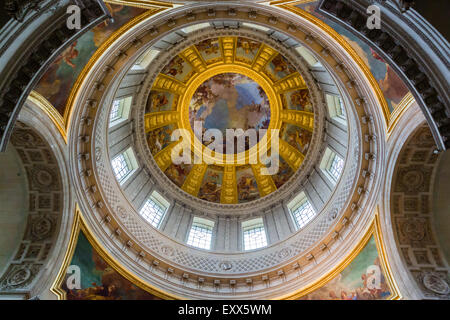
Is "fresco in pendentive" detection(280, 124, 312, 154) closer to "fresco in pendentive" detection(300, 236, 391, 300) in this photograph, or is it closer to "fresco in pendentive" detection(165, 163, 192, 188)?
"fresco in pendentive" detection(165, 163, 192, 188)

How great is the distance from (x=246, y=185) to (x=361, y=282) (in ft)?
41.3

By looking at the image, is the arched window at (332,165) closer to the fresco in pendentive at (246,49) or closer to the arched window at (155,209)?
the fresco in pendentive at (246,49)

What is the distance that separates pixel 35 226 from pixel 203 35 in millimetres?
12439

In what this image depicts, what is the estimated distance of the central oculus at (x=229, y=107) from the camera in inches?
1032

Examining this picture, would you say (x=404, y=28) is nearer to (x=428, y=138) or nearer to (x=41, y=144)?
(x=428, y=138)

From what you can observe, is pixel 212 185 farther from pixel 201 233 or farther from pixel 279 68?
pixel 279 68

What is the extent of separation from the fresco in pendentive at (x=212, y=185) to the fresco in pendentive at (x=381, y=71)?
1498 centimetres

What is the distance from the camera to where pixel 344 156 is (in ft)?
56.2

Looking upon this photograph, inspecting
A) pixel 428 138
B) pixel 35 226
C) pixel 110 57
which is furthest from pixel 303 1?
pixel 35 226

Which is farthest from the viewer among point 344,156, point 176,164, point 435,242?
point 176,164

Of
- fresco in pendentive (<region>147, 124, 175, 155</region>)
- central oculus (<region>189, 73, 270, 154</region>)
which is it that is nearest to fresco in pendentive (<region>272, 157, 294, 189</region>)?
central oculus (<region>189, 73, 270, 154</region>)

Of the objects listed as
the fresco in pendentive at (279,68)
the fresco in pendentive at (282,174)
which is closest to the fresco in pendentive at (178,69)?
the fresco in pendentive at (279,68)

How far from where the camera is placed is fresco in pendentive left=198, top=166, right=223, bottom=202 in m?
24.1

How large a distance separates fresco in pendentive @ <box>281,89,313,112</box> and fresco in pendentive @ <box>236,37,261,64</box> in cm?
371
